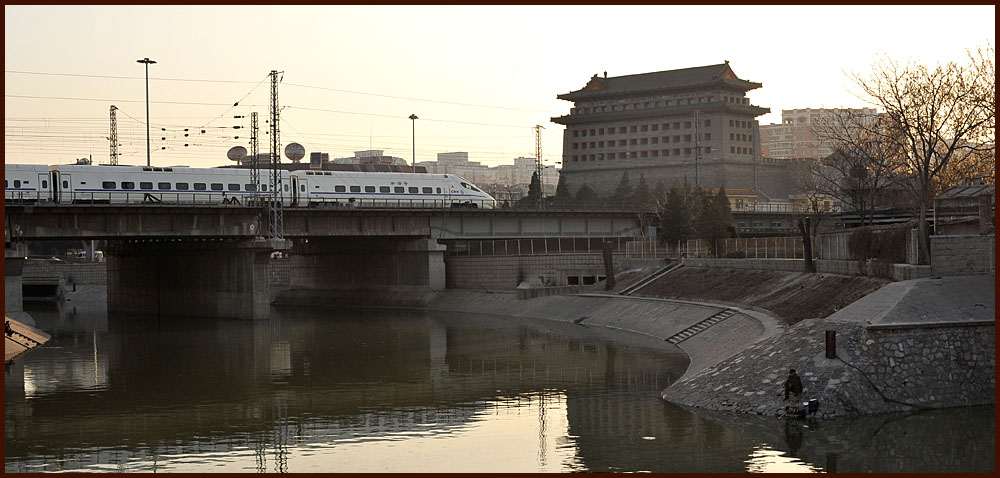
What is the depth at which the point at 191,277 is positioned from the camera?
285ft

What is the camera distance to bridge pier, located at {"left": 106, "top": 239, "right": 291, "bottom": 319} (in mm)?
77750

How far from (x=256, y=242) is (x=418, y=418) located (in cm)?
4473

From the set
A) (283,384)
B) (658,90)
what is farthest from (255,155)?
(658,90)

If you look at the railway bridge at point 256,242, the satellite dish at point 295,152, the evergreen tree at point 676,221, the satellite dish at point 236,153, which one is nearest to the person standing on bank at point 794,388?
the railway bridge at point 256,242

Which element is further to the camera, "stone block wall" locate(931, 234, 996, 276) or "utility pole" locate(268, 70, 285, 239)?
"utility pole" locate(268, 70, 285, 239)

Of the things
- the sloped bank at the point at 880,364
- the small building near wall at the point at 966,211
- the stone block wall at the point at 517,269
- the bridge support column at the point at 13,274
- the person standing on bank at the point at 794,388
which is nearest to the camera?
the person standing on bank at the point at 794,388

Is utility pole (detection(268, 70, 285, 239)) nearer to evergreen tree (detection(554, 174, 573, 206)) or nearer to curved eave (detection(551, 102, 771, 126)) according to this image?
evergreen tree (detection(554, 174, 573, 206))

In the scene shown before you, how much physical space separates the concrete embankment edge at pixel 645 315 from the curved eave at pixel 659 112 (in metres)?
102

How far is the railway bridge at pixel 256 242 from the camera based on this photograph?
7162cm

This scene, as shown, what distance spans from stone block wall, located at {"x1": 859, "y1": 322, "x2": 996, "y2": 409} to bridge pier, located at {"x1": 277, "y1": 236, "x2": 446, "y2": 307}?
5909 centimetres

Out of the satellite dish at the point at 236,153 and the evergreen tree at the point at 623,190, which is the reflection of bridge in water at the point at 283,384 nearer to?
the satellite dish at the point at 236,153

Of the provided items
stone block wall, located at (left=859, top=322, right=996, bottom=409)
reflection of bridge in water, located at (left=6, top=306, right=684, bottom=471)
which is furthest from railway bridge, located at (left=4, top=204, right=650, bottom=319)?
stone block wall, located at (left=859, top=322, right=996, bottom=409)

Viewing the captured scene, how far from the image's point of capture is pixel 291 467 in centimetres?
Result: 2784

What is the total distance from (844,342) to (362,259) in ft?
227
